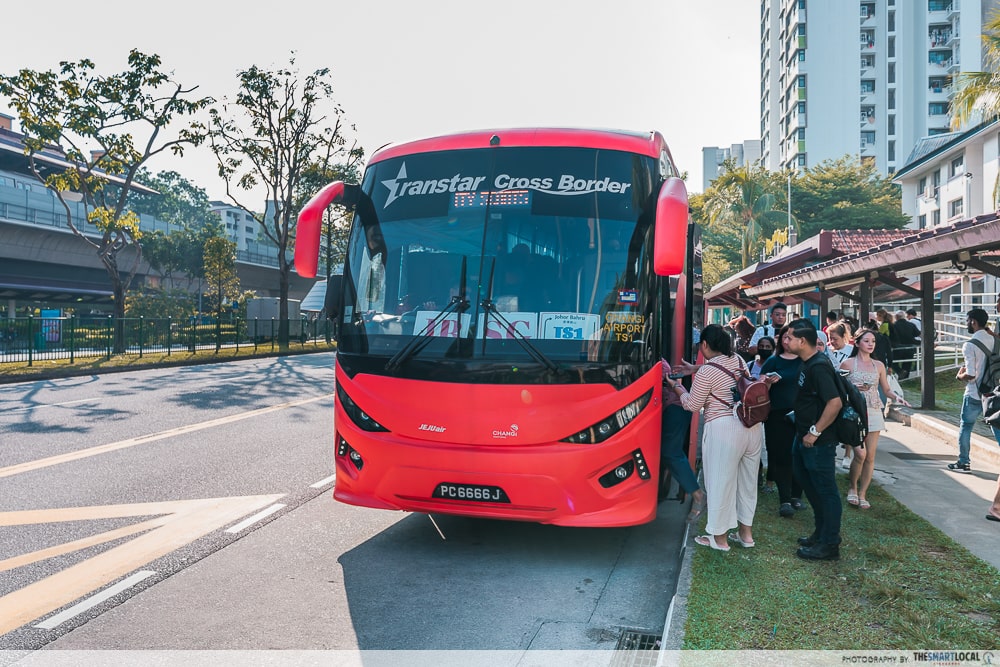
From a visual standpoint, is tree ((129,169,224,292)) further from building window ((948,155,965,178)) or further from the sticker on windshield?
the sticker on windshield

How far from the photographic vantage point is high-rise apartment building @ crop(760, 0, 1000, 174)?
70875mm

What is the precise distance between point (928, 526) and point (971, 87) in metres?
17.5

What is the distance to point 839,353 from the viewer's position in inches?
331

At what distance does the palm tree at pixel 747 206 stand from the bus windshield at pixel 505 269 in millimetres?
45865

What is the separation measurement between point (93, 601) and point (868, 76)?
83.7m

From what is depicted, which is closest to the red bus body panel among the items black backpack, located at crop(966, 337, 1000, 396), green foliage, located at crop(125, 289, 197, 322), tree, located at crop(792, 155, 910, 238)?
black backpack, located at crop(966, 337, 1000, 396)

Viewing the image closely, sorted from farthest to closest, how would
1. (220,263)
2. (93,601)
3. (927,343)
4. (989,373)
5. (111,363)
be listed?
(220,263), (111,363), (927,343), (989,373), (93,601)

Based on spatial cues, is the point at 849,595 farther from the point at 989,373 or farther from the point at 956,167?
the point at 956,167

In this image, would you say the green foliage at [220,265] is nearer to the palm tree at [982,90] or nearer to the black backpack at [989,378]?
the palm tree at [982,90]

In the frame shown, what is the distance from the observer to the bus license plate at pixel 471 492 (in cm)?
514

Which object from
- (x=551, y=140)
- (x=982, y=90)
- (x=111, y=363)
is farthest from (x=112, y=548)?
(x=982, y=90)

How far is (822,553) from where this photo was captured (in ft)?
17.7

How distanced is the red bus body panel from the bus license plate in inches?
1.4

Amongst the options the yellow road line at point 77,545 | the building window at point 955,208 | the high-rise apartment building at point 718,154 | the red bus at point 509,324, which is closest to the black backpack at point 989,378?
the red bus at point 509,324
